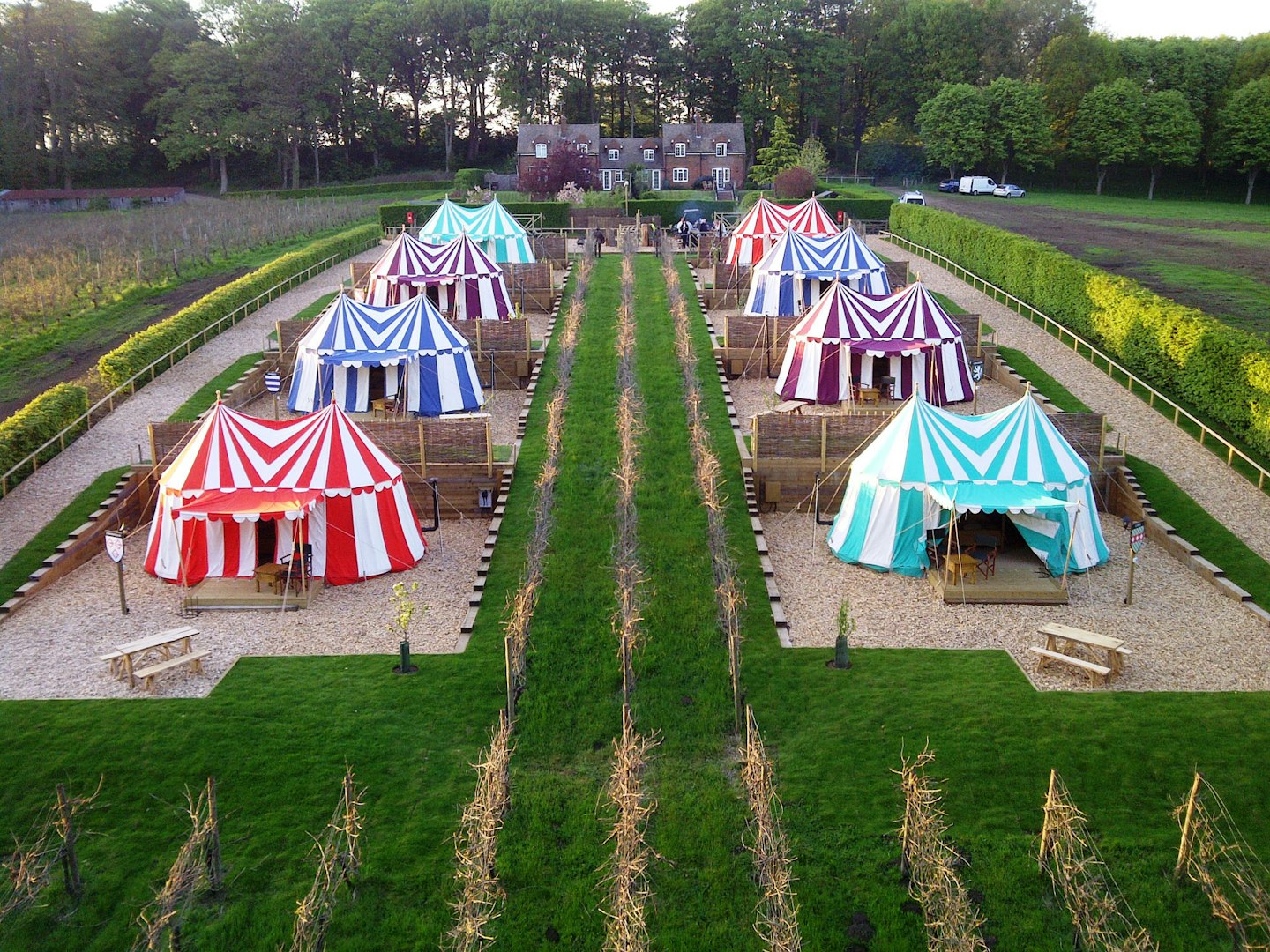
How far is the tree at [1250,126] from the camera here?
57125mm

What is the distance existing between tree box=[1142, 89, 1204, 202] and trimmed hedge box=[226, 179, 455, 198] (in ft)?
116

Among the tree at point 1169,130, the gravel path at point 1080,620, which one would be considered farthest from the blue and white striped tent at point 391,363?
the tree at point 1169,130

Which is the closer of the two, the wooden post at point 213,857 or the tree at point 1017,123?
the wooden post at point 213,857

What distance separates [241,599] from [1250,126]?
57892 millimetres

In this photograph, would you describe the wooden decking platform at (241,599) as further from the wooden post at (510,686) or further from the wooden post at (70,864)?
the wooden post at (70,864)

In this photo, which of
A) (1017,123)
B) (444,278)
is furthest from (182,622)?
(1017,123)

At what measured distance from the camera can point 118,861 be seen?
10.3 metres

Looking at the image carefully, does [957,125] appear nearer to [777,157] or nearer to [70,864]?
[777,157]

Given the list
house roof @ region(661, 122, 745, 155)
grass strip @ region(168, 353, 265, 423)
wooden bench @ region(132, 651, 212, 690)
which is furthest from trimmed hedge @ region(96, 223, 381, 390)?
house roof @ region(661, 122, 745, 155)

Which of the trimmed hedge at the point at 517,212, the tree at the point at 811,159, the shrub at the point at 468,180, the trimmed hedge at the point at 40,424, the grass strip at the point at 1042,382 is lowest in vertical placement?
the trimmed hedge at the point at 40,424

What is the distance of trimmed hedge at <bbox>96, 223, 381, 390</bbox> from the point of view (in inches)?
937

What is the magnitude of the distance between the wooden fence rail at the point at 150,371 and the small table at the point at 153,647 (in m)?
6.84

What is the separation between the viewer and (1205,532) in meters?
17.0

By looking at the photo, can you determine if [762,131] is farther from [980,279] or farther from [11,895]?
[11,895]
